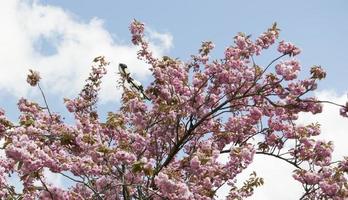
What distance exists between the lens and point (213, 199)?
9.98m

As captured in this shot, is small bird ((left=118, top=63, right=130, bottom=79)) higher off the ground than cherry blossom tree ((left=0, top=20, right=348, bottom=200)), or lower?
higher

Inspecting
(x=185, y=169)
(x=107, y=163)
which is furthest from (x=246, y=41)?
(x=107, y=163)

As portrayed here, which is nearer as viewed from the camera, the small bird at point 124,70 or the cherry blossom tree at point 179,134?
the cherry blossom tree at point 179,134

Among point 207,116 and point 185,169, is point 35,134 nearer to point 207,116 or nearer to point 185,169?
point 185,169

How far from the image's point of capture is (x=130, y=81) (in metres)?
13.1

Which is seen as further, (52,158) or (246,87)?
(246,87)

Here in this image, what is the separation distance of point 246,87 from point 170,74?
71.9 inches

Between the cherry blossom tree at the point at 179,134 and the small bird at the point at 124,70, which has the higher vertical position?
the small bird at the point at 124,70

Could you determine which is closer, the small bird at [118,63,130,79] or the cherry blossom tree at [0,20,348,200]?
the cherry blossom tree at [0,20,348,200]

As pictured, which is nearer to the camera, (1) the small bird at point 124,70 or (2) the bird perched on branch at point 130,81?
(2) the bird perched on branch at point 130,81

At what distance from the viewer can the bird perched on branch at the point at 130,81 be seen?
12.0 meters

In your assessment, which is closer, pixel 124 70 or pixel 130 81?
pixel 130 81

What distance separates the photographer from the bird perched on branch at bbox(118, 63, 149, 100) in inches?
473

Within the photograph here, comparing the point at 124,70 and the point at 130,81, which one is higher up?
the point at 124,70
